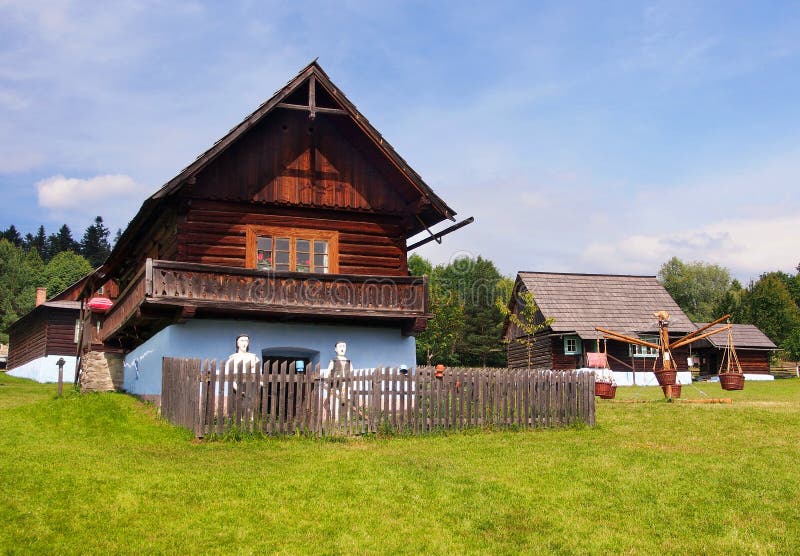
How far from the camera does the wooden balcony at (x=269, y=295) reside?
18.2 meters

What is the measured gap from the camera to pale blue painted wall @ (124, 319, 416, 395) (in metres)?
19.2

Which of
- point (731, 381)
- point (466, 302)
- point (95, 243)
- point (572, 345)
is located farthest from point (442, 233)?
point (95, 243)

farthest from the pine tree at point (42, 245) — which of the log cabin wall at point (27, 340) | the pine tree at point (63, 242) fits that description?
the log cabin wall at point (27, 340)

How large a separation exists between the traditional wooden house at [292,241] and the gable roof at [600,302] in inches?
938

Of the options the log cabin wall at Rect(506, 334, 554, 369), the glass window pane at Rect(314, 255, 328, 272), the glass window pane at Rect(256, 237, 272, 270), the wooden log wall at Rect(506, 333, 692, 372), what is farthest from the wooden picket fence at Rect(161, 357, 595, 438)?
the log cabin wall at Rect(506, 334, 554, 369)

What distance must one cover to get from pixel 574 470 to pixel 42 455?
8.06 metres

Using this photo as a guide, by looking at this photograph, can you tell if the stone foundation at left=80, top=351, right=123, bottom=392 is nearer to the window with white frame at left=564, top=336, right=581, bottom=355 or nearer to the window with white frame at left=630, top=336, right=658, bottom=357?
the window with white frame at left=564, top=336, right=581, bottom=355

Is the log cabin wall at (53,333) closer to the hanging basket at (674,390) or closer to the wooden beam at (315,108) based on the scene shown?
the wooden beam at (315,108)

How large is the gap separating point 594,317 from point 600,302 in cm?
195

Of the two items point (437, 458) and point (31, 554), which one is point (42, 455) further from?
point (437, 458)

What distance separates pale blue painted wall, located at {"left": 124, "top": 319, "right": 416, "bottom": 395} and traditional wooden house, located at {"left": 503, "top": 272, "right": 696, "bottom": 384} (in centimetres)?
2246

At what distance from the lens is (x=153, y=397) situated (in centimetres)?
2006

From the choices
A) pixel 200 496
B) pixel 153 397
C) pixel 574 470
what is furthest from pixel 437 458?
pixel 153 397

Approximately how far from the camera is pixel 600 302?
153 ft
